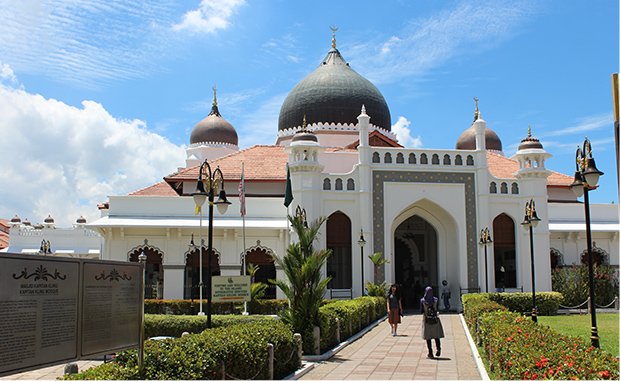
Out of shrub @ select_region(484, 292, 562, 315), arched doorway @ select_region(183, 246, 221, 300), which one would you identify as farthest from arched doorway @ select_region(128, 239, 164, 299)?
shrub @ select_region(484, 292, 562, 315)

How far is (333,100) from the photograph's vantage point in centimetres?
3156

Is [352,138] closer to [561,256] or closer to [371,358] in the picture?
[561,256]

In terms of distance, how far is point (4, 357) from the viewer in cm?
477

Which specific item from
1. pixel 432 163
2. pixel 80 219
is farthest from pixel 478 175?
pixel 80 219

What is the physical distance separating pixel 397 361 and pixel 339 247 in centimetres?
1377

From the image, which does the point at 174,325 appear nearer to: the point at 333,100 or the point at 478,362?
the point at 478,362

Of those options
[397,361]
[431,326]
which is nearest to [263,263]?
[397,361]

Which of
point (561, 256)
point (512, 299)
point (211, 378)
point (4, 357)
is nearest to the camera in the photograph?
point (4, 357)

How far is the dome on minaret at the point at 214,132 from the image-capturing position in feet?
133

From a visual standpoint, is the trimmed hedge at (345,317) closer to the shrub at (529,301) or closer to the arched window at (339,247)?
the arched window at (339,247)

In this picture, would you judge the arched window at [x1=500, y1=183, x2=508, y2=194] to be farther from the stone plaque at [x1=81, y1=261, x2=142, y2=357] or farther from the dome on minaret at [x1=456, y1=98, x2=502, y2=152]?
the stone plaque at [x1=81, y1=261, x2=142, y2=357]

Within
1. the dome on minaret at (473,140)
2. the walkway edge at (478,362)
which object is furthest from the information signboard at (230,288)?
the dome on minaret at (473,140)

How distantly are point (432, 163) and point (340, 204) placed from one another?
5026 mm

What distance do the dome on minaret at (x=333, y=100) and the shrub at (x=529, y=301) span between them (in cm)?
1324
